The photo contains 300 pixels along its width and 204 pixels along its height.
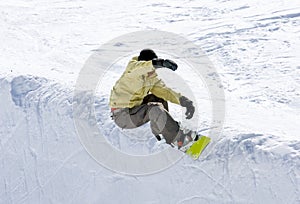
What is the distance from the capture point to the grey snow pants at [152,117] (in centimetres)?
508

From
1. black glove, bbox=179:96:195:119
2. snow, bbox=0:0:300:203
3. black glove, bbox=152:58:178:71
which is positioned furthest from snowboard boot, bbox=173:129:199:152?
black glove, bbox=152:58:178:71

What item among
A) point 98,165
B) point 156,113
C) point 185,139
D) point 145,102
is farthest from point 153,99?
point 98,165

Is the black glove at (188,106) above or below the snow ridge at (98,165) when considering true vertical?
above

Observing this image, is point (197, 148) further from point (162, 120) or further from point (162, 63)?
point (162, 63)

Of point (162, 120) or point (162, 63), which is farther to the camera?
point (162, 120)

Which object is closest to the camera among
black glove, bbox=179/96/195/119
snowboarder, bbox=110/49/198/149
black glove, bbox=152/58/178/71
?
black glove, bbox=152/58/178/71

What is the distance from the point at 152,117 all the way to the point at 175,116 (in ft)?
3.76

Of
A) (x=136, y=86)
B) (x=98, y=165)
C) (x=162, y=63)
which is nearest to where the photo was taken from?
(x=162, y=63)

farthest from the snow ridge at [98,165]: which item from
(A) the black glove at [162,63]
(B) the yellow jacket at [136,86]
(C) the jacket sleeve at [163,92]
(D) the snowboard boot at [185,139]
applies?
(A) the black glove at [162,63]

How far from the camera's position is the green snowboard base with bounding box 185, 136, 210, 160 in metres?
5.32

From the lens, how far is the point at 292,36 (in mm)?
9703

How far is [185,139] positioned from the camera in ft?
17.0

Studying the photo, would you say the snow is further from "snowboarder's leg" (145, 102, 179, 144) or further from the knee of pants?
the knee of pants

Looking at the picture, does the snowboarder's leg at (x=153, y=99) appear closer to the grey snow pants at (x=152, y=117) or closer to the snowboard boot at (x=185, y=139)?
the grey snow pants at (x=152, y=117)
